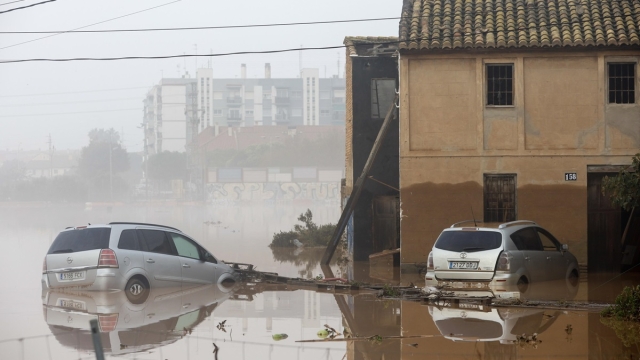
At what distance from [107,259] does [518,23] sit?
43.2 feet

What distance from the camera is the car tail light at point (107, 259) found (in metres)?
17.5

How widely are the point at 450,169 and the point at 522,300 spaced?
817cm

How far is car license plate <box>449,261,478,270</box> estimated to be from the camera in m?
16.7

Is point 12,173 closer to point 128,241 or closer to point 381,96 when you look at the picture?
point 381,96

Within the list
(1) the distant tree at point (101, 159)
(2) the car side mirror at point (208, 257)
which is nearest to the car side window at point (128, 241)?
(2) the car side mirror at point (208, 257)

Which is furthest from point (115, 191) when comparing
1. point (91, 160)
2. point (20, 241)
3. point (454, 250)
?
point (454, 250)

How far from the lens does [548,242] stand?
2027cm

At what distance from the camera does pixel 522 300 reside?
49.9 feet

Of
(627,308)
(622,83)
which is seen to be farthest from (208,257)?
(622,83)

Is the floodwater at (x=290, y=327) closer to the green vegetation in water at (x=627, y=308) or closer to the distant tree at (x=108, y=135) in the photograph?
the green vegetation in water at (x=627, y=308)

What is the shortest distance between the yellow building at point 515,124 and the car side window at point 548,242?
2477 millimetres

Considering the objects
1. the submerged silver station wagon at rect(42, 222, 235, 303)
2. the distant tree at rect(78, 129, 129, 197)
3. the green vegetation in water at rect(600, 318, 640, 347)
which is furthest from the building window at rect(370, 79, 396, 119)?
the distant tree at rect(78, 129, 129, 197)

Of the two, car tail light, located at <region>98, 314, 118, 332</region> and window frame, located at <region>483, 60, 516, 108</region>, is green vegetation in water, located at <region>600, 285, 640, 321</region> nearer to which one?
car tail light, located at <region>98, 314, 118, 332</region>

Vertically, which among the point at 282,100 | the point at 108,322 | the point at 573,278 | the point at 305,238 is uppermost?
the point at 282,100
